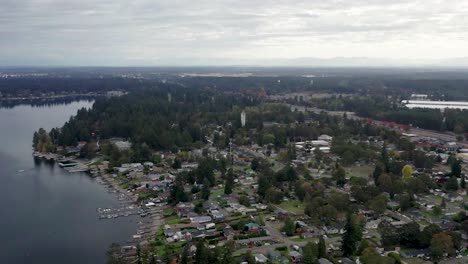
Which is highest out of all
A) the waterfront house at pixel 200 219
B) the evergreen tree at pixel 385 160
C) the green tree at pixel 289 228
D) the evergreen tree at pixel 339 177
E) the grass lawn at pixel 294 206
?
the evergreen tree at pixel 385 160

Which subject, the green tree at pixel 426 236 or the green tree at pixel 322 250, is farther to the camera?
the green tree at pixel 426 236

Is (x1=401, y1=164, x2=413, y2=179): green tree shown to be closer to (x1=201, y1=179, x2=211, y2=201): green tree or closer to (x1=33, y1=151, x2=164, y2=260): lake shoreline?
(x1=201, y1=179, x2=211, y2=201): green tree

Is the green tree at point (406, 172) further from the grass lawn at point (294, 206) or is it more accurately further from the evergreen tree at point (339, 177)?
the grass lawn at point (294, 206)

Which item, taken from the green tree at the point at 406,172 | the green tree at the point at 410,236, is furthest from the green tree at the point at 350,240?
the green tree at the point at 406,172

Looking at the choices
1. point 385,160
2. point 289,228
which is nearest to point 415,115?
point 385,160

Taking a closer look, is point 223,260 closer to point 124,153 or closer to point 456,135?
point 124,153

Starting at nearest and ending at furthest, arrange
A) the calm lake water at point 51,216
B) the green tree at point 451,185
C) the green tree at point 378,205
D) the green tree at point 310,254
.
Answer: the green tree at point 310,254
the calm lake water at point 51,216
the green tree at point 378,205
the green tree at point 451,185

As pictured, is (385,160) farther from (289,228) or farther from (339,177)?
(289,228)

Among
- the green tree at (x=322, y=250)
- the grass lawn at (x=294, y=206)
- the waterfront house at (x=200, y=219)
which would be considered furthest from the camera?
the grass lawn at (x=294, y=206)
